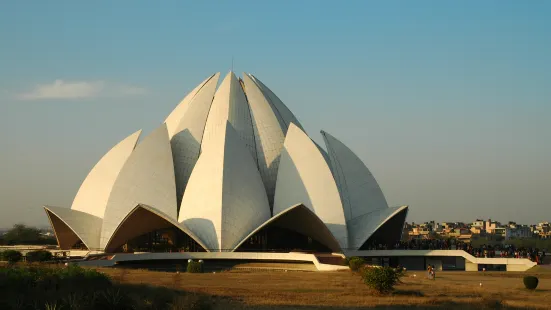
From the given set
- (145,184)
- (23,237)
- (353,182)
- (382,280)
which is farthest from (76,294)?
(23,237)

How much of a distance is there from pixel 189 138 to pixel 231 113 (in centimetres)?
314

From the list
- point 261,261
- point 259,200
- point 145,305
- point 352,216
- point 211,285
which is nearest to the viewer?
point 145,305

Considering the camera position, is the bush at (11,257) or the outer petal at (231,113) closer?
the bush at (11,257)

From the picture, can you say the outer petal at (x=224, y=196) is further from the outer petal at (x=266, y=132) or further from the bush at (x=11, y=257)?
the bush at (x=11, y=257)

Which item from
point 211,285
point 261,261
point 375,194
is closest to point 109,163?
point 261,261

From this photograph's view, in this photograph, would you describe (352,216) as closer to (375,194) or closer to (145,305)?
(375,194)

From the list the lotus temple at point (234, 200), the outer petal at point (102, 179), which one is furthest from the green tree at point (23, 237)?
the outer petal at point (102, 179)

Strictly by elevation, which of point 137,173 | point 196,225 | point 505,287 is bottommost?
point 505,287

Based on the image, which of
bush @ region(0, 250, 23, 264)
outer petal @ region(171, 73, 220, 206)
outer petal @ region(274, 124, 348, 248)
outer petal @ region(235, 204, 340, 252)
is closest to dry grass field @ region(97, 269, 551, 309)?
bush @ region(0, 250, 23, 264)

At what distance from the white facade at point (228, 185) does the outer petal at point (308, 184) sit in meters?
0.06

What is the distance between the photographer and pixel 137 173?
127 feet

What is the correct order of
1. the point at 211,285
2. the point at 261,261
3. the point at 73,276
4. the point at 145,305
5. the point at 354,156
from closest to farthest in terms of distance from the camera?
the point at 145,305, the point at 73,276, the point at 211,285, the point at 261,261, the point at 354,156

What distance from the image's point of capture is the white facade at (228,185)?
36.6m

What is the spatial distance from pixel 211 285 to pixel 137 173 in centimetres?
1747
